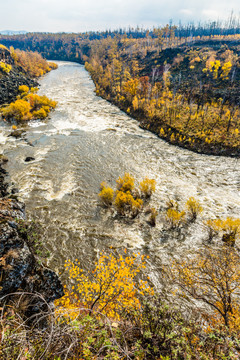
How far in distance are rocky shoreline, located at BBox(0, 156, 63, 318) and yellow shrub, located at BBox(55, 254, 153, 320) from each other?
119cm

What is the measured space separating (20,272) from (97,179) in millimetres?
14622

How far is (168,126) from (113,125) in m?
11.9

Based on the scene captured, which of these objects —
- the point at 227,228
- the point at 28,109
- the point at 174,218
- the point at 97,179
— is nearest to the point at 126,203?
the point at 174,218

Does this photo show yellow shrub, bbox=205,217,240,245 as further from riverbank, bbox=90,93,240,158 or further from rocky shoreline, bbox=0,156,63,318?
riverbank, bbox=90,93,240,158

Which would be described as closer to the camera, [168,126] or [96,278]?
[96,278]

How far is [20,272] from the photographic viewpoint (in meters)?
9.31

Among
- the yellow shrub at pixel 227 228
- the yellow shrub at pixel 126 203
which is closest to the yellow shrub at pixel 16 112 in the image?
the yellow shrub at pixel 126 203

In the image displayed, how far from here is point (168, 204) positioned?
18203 mm

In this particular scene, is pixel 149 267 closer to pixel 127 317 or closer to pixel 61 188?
pixel 127 317

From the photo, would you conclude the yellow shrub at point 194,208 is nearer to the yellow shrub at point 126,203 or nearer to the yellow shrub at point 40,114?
the yellow shrub at point 126,203

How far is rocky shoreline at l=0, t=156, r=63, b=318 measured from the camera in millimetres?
8672

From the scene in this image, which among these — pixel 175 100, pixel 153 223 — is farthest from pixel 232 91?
pixel 153 223

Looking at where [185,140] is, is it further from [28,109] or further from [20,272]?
[28,109]

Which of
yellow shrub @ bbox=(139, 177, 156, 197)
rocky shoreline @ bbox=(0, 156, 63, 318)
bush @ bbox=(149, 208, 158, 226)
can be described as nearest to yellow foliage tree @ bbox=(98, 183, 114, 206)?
yellow shrub @ bbox=(139, 177, 156, 197)
